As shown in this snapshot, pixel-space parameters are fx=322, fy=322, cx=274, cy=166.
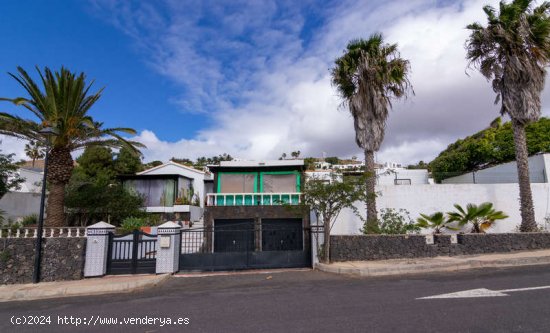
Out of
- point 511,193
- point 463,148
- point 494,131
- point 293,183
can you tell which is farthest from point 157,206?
point 494,131

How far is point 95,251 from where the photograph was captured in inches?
436

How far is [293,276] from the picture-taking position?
34.4 feet

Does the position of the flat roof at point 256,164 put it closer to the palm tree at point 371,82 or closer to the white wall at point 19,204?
the palm tree at point 371,82

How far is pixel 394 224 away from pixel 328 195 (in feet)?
15.5

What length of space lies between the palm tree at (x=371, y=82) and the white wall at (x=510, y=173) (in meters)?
7.94

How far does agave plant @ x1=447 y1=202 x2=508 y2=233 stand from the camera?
15.2 m

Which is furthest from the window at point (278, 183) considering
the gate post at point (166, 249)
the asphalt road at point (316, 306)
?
the asphalt road at point (316, 306)

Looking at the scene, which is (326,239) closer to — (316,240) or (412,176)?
(316,240)

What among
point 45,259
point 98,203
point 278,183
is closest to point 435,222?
point 278,183

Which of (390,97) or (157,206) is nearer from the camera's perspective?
(390,97)

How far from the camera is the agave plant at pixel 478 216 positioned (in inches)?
599

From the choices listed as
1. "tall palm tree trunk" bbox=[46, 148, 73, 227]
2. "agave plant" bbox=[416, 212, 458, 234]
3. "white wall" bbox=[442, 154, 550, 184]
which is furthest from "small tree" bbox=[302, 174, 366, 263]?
"white wall" bbox=[442, 154, 550, 184]

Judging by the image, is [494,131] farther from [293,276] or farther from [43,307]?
[43,307]

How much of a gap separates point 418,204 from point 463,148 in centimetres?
1841
